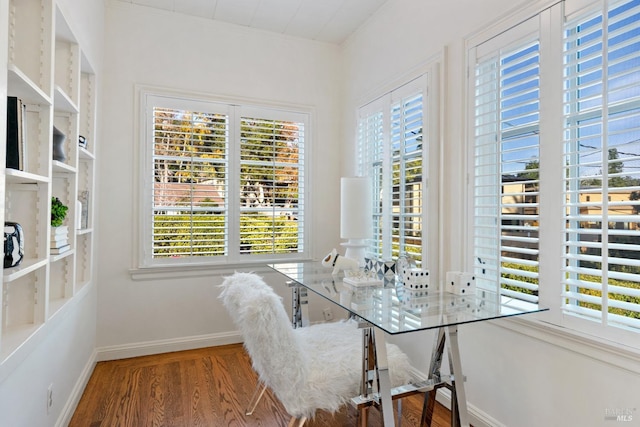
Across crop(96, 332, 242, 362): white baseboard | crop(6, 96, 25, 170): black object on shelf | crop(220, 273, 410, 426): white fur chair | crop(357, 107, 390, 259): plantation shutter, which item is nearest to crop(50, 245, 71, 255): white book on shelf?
crop(6, 96, 25, 170): black object on shelf

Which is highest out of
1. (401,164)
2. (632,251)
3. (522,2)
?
(522,2)

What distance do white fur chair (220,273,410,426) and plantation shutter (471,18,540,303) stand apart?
0.74 meters

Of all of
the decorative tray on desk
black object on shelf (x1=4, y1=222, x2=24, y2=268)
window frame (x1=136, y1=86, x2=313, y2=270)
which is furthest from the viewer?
window frame (x1=136, y1=86, x2=313, y2=270)

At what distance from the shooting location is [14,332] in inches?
56.7

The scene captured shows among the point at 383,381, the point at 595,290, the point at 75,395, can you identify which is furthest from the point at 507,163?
the point at 75,395

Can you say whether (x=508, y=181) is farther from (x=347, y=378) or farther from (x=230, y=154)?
(x=230, y=154)

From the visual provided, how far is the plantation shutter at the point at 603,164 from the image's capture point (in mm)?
1340

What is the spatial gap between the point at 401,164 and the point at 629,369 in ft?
5.55

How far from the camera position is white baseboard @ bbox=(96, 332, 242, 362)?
2889 mm

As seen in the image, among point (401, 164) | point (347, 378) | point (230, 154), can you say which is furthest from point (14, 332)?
point (401, 164)

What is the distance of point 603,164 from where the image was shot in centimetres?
142

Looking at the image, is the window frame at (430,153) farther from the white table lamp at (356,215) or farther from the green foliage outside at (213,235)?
the green foliage outside at (213,235)

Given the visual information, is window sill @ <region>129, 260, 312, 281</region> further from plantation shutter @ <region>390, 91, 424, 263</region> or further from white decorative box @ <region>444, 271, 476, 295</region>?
white decorative box @ <region>444, 271, 476, 295</region>

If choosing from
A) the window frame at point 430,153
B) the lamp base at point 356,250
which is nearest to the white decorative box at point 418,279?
the window frame at point 430,153
